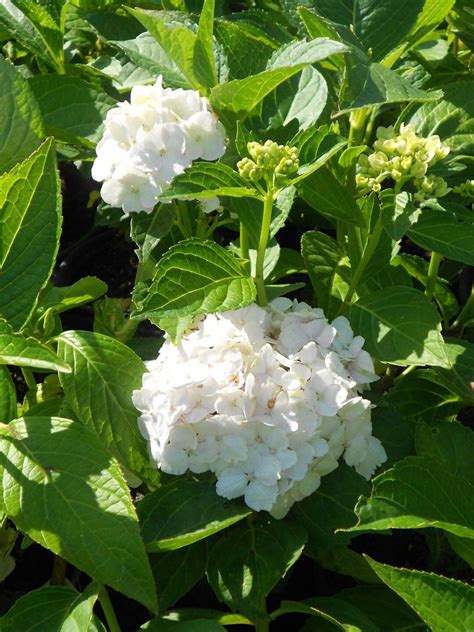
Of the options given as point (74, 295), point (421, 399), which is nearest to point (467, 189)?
point (421, 399)

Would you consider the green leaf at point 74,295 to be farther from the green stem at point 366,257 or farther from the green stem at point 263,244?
the green stem at point 366,257

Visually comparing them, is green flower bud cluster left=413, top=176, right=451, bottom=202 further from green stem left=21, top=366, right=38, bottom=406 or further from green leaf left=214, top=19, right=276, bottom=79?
green stem left=21, top=366, right=38, bottom=406

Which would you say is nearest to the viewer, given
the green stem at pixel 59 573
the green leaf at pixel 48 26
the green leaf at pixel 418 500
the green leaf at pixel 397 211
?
the green leaf at pixel 418 500

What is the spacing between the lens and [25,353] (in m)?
1.06

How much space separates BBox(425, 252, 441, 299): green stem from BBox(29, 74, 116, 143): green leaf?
0.62 m

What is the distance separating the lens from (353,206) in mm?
1290

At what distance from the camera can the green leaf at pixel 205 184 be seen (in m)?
1.15

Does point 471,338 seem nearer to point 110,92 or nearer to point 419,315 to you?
point 419,315

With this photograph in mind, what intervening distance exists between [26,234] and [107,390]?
0.25 metres

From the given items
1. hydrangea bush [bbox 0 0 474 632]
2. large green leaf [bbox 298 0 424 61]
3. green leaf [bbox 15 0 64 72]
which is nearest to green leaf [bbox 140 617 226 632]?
hydrangea bush [bbox 0 0 474 632]

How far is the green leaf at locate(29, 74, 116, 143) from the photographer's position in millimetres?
1497

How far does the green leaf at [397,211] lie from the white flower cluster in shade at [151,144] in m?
0.25

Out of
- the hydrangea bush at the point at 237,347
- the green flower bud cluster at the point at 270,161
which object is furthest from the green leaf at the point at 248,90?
the green flower bud cluster at the point at 270,161

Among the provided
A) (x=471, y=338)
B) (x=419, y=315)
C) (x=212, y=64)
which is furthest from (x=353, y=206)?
(x=471, y=338)
